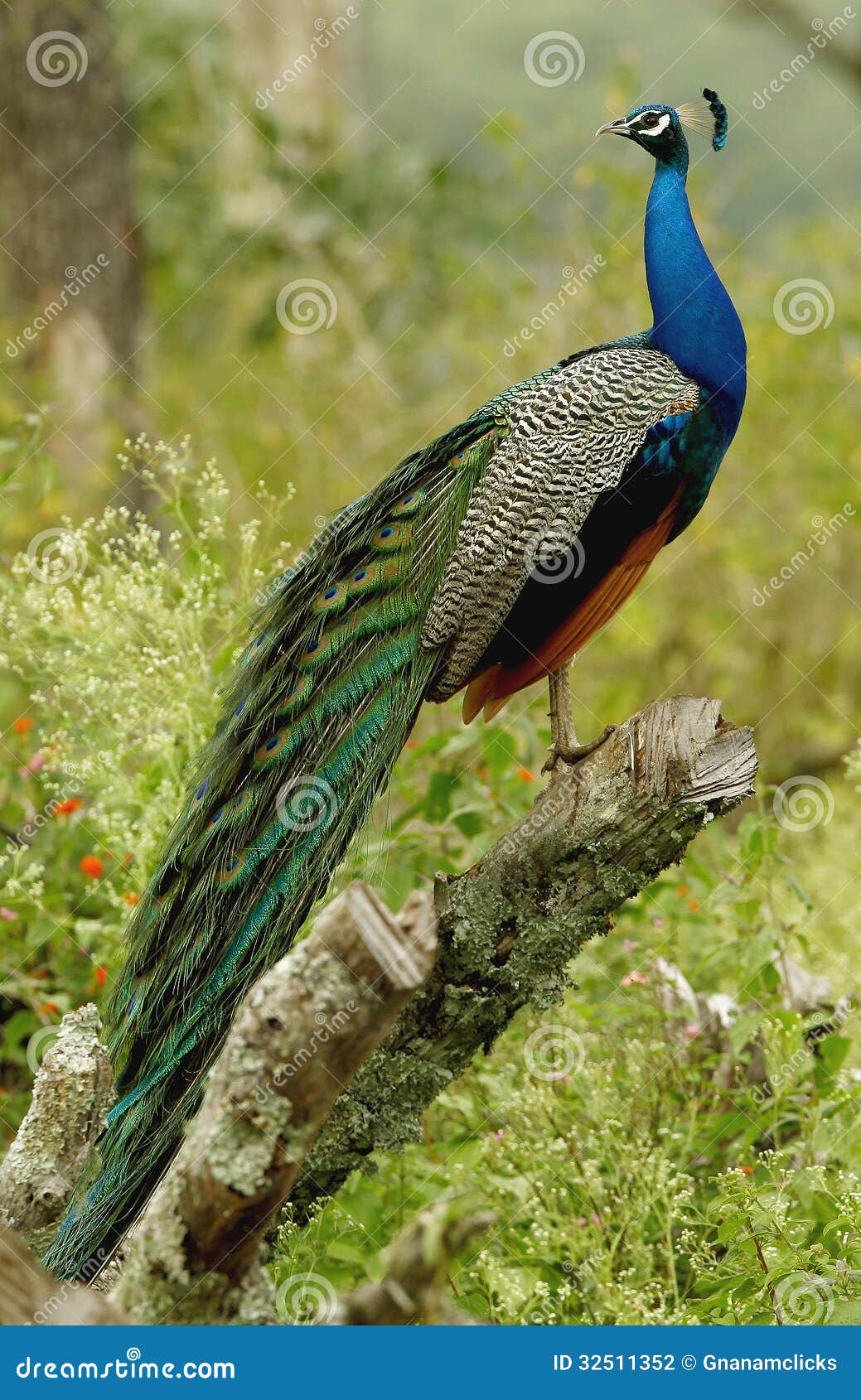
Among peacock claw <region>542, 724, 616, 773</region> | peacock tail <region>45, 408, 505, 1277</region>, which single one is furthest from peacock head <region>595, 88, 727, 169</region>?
peacock claw <region>542, 724, 616, 773</region>

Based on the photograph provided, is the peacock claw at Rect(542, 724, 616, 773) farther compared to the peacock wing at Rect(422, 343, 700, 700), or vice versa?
the peacock claw at Rect(542, 724, 616, 773)

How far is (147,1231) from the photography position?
7.57ft

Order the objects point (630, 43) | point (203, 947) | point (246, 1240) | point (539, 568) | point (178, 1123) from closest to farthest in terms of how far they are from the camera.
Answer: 1. point (246, 1240)
2. point (178, 1123)
3. point (203, 947)
4. point (539, 568)
5. point (630, 43)

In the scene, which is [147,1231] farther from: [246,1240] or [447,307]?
[447,307]

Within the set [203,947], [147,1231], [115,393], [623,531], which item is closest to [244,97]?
[115,393]

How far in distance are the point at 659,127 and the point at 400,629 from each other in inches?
73.3

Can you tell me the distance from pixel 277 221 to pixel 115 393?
3384 millimetres

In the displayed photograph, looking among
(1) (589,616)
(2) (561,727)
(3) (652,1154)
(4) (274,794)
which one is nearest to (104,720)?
(4) (274,794)

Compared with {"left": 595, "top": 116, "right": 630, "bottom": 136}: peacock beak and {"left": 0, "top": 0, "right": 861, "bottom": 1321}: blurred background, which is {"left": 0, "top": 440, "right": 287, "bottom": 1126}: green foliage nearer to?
{"left": 0, "top": 0, "right": 861, "bottom": 1321}: blurred background

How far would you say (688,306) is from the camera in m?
4.13

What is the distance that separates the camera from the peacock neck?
405 cm

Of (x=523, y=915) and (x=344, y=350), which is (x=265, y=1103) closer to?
(x=523, y=915)

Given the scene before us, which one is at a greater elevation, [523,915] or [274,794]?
[523,915]

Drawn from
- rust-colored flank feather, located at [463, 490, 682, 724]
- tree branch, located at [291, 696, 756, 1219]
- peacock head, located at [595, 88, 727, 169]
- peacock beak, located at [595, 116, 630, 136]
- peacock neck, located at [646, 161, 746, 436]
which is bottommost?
tree branch, located at [291, 696, 756, 1219]
